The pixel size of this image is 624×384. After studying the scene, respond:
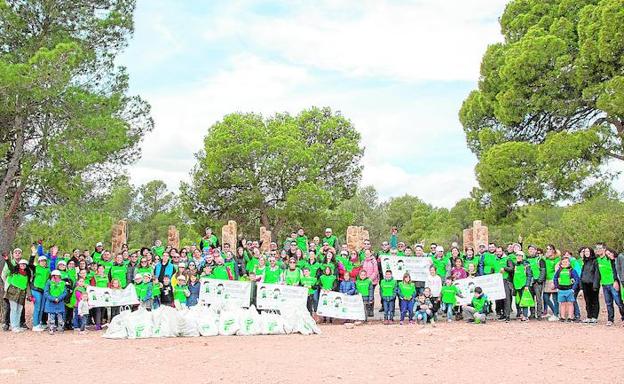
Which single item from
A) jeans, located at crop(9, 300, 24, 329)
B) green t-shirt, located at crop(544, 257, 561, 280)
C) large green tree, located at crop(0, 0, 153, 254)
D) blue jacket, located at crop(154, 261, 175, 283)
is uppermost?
large green tree, located at crop(0, 0, 153, 254)

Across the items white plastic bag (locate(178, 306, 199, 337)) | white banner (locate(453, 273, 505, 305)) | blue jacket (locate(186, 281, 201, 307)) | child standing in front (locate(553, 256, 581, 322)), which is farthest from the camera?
white banner (locate(453, 273, 505, 305))

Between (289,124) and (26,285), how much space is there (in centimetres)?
2436

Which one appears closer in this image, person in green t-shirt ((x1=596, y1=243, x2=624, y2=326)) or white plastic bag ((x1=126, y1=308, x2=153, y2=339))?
white plastic bag ((x1=126, y1=308, x2=153, y2=339))

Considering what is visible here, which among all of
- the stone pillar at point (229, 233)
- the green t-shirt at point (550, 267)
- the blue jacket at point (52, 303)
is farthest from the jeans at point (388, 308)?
the stone pillar at point (229, 233)

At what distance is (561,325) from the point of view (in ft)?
42.7

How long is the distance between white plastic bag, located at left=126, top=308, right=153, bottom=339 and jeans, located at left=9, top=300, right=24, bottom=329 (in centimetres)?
281

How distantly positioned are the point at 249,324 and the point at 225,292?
63.0 inches

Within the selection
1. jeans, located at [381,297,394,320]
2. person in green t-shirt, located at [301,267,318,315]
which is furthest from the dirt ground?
person in green t-shirt, located at [301,267,318,315]

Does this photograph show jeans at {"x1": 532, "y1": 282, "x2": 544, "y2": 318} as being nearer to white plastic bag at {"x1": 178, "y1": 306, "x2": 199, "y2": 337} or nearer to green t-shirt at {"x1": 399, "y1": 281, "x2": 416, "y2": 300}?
green t-shirt at {"x1": 399, "y1": 281, "x2": 416, "y2": 300}

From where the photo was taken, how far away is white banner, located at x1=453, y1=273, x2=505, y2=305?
13984 millimetres

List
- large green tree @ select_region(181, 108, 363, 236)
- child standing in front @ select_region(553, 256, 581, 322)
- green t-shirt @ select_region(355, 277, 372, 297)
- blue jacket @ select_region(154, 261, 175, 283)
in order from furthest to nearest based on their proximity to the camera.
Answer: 1. large green tree @ select_region(181, 108, 363, 236)
2. green t-shirt @ select_region(355, 277, 372, 297)
3. blue jacket @ select_region(154, 261, 175, 283)
4. child standing in front @ select_region(553, 256, 581, 322)

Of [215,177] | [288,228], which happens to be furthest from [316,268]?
[288,228]

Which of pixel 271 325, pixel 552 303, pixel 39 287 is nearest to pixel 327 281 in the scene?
pixel 271 325

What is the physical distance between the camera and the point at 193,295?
13594 mm
